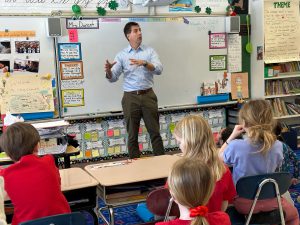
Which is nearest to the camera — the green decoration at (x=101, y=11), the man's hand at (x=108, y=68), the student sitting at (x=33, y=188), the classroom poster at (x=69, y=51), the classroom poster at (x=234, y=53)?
the student sitting at (x=33, y=188)

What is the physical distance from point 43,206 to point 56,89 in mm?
2842

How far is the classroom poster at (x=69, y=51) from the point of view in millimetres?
4672

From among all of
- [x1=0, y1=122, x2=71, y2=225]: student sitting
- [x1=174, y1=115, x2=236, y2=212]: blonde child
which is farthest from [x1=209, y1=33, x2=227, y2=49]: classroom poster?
[x1=0, y1=122, x2=71, y2=225]: student sitting

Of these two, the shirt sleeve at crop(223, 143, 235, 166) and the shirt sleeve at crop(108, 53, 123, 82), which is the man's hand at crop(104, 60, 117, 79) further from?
the shirt sleeve at crop(223, 143, 235, 166)

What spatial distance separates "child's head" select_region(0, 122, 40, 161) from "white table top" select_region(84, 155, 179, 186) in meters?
0.46

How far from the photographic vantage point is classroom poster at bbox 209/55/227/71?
18.2ft

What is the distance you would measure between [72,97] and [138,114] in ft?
2.65

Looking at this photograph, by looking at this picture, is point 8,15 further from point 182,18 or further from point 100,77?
point 182,18

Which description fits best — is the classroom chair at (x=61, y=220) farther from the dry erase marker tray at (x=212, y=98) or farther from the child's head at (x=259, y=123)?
the dry erase marker tray at (x=212, y=98)

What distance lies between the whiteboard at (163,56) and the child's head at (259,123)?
2.66 meters

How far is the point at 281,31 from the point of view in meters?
5.86

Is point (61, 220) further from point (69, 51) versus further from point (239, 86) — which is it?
point (239, 86)

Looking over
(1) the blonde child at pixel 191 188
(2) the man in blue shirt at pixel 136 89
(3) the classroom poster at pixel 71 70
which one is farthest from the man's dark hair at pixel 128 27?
(1) the blonde child at pixel 191 188

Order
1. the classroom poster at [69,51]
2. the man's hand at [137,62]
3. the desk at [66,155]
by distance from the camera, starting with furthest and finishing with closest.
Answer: the classroom poster at [69,51], the man's hand at [137,62], the desk at [66,155]
